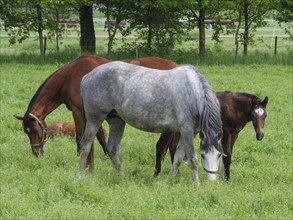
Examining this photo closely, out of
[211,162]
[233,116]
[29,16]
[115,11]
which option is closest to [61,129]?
[233,116]

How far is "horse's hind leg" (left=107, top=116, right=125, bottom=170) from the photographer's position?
30.2 feet

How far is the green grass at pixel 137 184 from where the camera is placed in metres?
6.76

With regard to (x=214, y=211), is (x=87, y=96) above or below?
above

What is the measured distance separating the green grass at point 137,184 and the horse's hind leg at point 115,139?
0.62 feet

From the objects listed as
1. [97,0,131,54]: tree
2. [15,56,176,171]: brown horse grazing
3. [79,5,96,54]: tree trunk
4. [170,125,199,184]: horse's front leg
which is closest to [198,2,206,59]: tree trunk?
[97,0,131,54]: tree

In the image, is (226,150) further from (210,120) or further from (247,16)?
(247,16)

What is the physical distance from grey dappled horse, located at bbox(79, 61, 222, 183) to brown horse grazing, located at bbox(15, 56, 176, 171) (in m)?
0.97

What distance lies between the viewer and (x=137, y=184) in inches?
323

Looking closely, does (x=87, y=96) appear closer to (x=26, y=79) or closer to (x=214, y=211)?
(x=214, y=211)

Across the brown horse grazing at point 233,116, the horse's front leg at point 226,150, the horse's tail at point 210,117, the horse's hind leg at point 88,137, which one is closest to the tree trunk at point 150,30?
the brown horse grazing at point 233,116

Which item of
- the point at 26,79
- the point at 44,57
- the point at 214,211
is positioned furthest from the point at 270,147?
the point at 44,57

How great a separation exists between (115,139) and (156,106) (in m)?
1.15

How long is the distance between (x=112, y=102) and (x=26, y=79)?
34.5ft

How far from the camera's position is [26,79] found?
61.6ft
